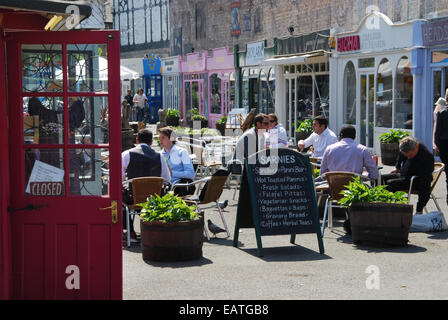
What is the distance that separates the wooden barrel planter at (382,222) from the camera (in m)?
8.66

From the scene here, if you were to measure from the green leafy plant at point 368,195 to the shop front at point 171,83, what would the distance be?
36321mm

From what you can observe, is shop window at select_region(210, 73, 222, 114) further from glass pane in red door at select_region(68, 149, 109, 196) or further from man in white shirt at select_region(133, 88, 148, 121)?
glass pane in red door at select_region(68, 149, 109, 196)

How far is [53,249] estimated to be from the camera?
5785 millimetres

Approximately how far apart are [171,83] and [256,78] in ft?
51.0

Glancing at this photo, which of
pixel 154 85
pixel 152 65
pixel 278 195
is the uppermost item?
pixel 152 65

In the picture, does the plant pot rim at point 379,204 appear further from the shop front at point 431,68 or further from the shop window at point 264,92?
the shop window at point 264,92

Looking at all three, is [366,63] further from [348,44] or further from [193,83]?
[193,83]

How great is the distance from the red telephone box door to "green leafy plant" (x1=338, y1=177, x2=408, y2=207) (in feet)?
12.5

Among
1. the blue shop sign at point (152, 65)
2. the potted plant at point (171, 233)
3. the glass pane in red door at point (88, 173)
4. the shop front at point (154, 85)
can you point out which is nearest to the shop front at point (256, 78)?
the blue shop sign at point (152, 65)

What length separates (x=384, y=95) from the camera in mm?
21359

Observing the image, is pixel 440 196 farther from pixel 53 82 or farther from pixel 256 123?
pixel 53 82

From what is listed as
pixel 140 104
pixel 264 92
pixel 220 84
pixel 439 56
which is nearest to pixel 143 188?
pixel 439 56

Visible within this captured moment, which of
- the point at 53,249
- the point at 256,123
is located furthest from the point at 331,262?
the point at 256,123

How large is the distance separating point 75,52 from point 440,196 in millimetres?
8990
